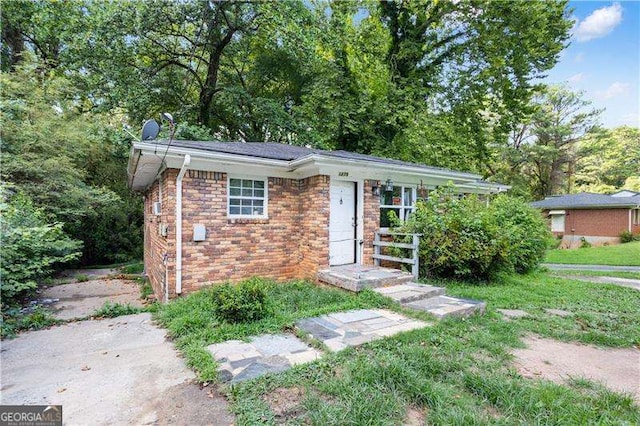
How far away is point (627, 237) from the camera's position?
18.6 meters

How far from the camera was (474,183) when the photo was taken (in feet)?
34.3

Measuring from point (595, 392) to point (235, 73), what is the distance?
17804mm

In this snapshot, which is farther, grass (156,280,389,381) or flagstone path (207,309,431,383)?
grass (156,280,389,381)

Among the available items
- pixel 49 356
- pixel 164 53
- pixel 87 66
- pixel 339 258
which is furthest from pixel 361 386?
pixel 164 53

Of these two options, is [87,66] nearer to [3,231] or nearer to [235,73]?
[235,73]

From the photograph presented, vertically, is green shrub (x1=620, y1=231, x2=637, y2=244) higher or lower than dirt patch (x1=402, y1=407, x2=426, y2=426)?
higher

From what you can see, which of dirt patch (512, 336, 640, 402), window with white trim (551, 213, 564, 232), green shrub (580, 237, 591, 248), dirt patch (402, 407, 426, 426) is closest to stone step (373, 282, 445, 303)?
dirt patch (512, 336, 640, 402)

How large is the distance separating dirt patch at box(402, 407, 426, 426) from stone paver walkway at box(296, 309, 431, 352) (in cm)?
115

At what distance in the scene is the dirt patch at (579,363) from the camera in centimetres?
305

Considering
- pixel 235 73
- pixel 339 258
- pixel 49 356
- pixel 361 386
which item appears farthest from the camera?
pixel 235 73

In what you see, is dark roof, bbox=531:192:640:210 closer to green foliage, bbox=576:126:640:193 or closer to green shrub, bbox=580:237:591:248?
green shrub, bbox=580:237:591:248

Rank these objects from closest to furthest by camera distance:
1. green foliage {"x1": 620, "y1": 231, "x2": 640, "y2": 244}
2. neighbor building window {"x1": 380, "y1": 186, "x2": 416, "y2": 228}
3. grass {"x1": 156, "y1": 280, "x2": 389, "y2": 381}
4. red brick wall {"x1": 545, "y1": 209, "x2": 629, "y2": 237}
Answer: grass {"x1": 156, "y1": 280, "x2": 389, "y2": 381}, neighbor building window {"x1": 380, "y1": 186, "x2": 416, "y2": 228}, green foliage {"x1": 620, "y1": 231, "x2": 640, "y2": 244}, red brick wall {"x1": 545, "y1": 209, "x2": 629, "y2": 237}

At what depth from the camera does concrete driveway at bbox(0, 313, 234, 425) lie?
8.37 feet

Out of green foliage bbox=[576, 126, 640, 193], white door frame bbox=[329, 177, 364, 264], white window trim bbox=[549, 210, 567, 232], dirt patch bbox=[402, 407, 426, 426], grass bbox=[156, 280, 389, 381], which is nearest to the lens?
dirt patch bbox=[402, 407, 426, 426]
